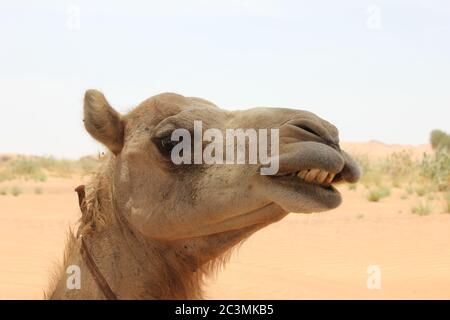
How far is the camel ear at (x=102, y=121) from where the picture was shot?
3914 mm

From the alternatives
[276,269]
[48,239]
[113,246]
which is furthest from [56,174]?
[113,246]

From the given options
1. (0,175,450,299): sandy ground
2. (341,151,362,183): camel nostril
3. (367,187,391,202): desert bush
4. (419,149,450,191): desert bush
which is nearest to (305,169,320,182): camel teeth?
(341,151,362,183): camel nostril

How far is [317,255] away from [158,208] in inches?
435

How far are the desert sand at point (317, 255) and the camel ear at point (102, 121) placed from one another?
111 inches

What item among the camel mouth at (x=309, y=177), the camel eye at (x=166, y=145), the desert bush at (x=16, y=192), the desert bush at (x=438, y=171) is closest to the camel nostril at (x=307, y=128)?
the camel mouth at (x=309, y=177)

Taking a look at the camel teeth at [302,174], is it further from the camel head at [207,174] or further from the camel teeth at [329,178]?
the camel teeth at [329,178]

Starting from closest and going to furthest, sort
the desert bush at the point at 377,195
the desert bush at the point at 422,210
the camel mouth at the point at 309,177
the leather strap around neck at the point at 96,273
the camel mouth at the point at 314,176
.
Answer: the camel mouth at the point at 309,177 → the camel mouth at the point at 314,176 → the leather strap around neck at the point at 96,273 → the desert bush at the point at 422,210 → the desert bush at the point at 377,195

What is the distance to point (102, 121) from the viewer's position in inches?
156

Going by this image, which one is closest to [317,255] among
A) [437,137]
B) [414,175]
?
[414,175]

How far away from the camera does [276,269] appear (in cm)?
1288

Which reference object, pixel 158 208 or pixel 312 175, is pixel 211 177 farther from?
pixel 312 175

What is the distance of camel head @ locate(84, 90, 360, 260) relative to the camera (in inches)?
127

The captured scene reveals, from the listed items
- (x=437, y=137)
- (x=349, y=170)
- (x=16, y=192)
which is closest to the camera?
(x=349, y=170)
